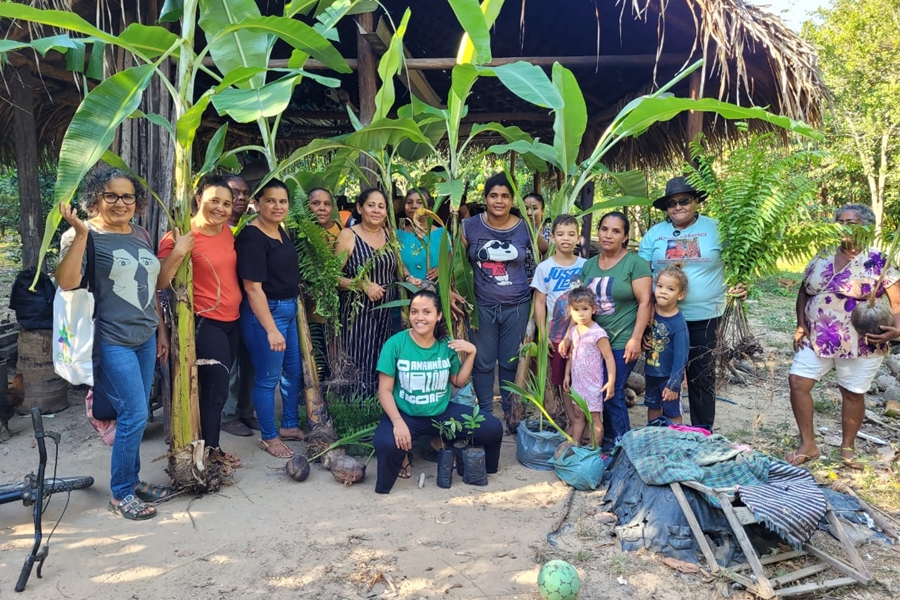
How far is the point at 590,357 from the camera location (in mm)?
3014

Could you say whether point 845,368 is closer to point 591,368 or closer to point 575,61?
point 591,368

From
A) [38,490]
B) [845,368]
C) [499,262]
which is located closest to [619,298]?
[499,262]

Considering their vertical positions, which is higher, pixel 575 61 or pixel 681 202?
pixel 575 61

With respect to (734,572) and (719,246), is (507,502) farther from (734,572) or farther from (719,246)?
(719,246)

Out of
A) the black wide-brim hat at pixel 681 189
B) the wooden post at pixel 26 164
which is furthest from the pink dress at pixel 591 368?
the wooden post at pixel 26 164

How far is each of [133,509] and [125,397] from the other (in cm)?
50

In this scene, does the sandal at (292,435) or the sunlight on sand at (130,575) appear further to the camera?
the sandal at (292,435)

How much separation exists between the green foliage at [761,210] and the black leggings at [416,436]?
148 cm

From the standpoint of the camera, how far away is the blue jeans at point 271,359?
9.75 feet

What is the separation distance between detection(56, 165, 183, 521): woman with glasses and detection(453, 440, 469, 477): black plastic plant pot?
1396 mm

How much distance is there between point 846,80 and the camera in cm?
1127

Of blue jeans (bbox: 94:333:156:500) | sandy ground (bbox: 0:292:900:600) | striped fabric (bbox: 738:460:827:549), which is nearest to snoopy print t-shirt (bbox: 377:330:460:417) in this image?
sandy ground (bbox: 0:292:900:600)

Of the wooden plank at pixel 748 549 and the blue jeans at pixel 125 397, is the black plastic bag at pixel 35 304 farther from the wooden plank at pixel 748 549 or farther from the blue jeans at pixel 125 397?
the wooden plank at pixel 748 549

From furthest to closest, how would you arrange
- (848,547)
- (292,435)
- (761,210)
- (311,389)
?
(292,435) → (311,389) → (761,210) → (848,547)
